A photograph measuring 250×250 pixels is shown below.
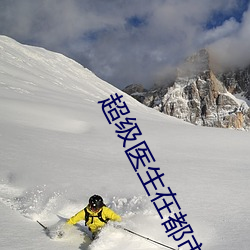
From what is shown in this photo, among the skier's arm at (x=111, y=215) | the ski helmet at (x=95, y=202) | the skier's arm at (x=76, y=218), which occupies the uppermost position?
the ski helmet at (x=95, y=202)

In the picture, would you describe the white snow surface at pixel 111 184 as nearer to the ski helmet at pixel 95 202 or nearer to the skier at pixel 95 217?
the skier at pixel 95 217

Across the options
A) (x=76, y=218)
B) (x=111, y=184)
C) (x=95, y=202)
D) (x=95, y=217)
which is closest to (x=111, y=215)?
(x=95, y=217)

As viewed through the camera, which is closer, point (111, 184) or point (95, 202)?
point (95, 202)

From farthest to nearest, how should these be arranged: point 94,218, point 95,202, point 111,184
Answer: point 111,184, point 94,218, point 95,202

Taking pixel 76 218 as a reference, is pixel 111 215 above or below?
below

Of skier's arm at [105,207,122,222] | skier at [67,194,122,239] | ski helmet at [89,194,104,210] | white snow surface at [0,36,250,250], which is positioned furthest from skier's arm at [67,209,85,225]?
skier's arm at [105,207,122,222]

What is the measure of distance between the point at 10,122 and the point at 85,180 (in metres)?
7.31

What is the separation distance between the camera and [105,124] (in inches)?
669

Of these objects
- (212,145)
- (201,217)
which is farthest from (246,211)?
(212,145)

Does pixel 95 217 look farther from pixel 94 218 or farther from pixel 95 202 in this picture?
pixel 95 202

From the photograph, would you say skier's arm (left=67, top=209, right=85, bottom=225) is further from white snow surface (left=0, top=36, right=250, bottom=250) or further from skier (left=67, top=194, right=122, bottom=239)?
white snow surface (left=0, top=36, right=250, bottom=250)

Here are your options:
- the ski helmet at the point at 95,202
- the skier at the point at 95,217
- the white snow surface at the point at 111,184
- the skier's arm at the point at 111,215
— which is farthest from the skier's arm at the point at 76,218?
the skier's arm at the point at 111,215

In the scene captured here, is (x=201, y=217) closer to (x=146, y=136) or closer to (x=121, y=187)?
(x=121, y=187)

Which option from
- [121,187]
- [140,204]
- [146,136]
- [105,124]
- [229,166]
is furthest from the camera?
[105,124]
